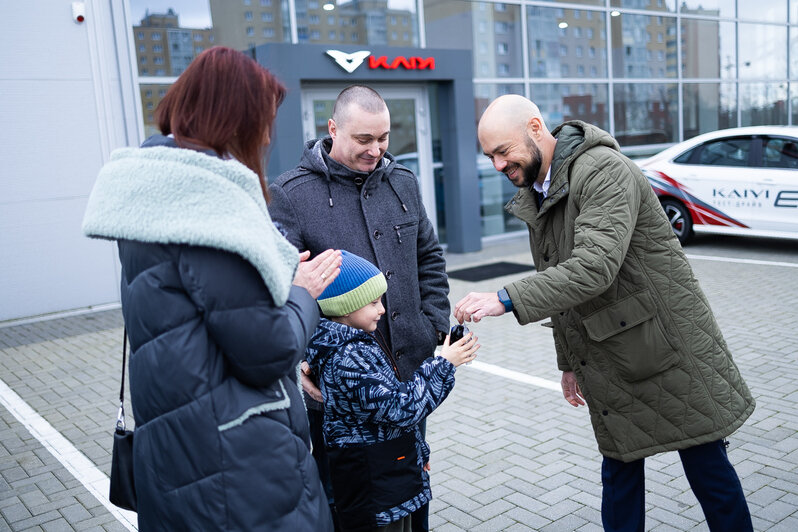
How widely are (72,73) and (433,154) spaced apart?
5.36m

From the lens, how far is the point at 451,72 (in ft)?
35.9

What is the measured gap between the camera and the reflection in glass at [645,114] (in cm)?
1389

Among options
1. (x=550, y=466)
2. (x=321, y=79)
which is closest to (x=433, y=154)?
(x=321, y=79)

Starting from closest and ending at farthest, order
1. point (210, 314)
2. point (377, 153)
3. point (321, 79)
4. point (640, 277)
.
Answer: point (210, 314) → point (640, 277) → point (377, 153) → point (321, 79)

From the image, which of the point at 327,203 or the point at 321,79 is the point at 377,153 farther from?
the point at 321,79

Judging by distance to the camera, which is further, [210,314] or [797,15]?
[797,15]

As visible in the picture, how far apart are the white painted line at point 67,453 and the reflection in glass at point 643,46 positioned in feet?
38.9

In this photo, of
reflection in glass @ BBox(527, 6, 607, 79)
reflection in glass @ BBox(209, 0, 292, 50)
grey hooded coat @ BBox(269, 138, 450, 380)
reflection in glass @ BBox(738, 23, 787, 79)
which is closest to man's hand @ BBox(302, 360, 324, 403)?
grey hooded coat @ BBox(269, 138, 450, 380)

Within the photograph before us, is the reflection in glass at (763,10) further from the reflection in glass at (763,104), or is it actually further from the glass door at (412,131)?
the glass door at (412,131)

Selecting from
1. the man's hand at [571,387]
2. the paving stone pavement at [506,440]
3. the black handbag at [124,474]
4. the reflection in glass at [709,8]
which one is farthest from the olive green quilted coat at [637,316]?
the reflection in glass at [709,8]

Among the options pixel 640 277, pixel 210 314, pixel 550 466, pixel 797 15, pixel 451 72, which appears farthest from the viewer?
pixel 797 15

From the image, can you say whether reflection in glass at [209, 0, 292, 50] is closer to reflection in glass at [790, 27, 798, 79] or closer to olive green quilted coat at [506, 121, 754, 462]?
olive green quilted coat at [506, 121, 754, 462]

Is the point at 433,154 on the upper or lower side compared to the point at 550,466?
upper

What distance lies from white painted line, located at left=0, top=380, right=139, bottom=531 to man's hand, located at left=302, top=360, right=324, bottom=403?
4.36 ft
